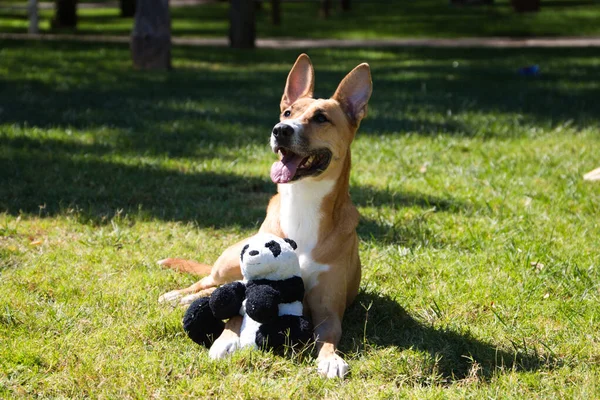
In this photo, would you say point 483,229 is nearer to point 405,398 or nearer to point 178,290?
point 178,290

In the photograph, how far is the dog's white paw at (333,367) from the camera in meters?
4.10

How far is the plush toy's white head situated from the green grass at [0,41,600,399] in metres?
0.47

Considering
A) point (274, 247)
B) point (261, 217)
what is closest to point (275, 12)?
point (261, 217)

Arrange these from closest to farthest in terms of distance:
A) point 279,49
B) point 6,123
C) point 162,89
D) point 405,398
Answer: point 405,398, point 6,123, point 162,89, point 279,49

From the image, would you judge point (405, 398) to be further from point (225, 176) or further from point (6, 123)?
point (6, 123)

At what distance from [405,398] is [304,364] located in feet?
2.02

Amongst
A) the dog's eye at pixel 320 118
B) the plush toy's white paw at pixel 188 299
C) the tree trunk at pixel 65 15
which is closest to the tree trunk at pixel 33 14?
the tree trunk at pixel 65 15

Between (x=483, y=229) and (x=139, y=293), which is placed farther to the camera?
(x=483, y=229)

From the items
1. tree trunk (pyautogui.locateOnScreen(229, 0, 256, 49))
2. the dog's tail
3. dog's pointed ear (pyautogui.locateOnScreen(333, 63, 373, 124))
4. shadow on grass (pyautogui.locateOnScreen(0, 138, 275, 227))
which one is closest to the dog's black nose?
dog's pointed ear (pyautogui.locateOnScreen(333, 63, 373, 124))

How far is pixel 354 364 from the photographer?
4.30 meters

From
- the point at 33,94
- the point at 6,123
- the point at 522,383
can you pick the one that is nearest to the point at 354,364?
the point at 522,383

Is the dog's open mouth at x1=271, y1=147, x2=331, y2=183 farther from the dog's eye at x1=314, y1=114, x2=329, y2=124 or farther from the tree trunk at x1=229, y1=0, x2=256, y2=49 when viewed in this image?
the tree trunk at x1=229, y1=0, x2=256, y2=49

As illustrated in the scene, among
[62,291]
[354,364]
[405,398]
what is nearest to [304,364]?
[354,364]

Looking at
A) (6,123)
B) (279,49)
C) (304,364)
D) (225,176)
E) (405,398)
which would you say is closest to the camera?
(405,398)
